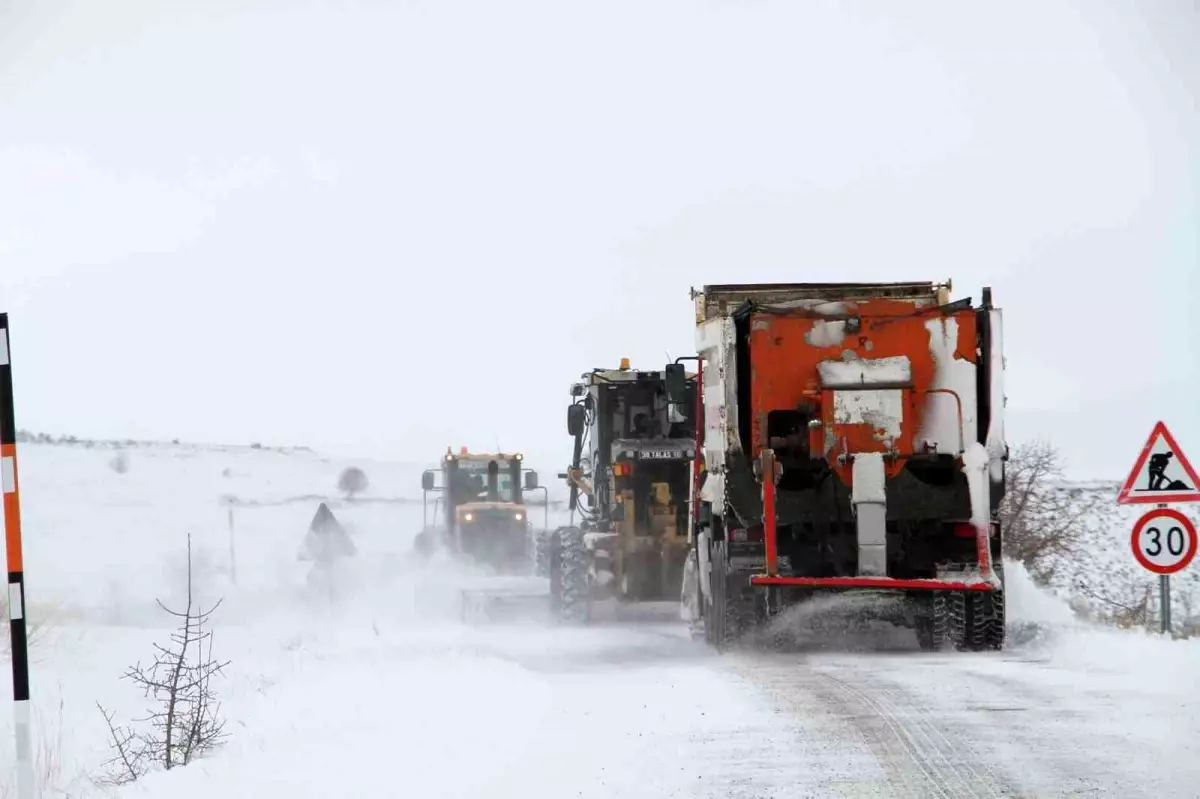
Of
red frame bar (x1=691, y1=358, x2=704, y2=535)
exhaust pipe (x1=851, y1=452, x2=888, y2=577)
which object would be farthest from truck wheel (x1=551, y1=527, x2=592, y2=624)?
exhaust pipe (x1=851, y1=452, x2=888, y2=577)

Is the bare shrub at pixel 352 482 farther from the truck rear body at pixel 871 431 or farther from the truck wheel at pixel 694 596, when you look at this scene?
the truck rear body at pixel 871 431

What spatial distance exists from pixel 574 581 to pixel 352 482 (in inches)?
3286

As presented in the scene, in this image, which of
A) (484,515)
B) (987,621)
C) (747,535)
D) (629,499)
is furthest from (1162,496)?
(484,515)

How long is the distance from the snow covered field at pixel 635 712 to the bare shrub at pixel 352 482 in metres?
75.6

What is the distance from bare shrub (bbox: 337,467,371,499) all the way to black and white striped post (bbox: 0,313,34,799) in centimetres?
9117

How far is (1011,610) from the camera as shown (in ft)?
61.5

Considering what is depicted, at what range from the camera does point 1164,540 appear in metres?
14.4

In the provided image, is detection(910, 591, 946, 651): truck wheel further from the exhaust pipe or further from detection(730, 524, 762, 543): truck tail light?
detection(730, 524, 762, 543): truck tail light

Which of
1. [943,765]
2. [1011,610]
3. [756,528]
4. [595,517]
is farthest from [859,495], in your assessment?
[595,517]

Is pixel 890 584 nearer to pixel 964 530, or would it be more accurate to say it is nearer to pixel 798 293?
pixel 964 530

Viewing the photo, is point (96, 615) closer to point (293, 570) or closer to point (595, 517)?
point (595, 517)

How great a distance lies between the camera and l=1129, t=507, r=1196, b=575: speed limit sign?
565 inches

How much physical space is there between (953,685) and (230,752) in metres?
5.49

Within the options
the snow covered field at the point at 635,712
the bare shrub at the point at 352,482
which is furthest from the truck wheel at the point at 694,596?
the bare shrub at the point at 352,482
